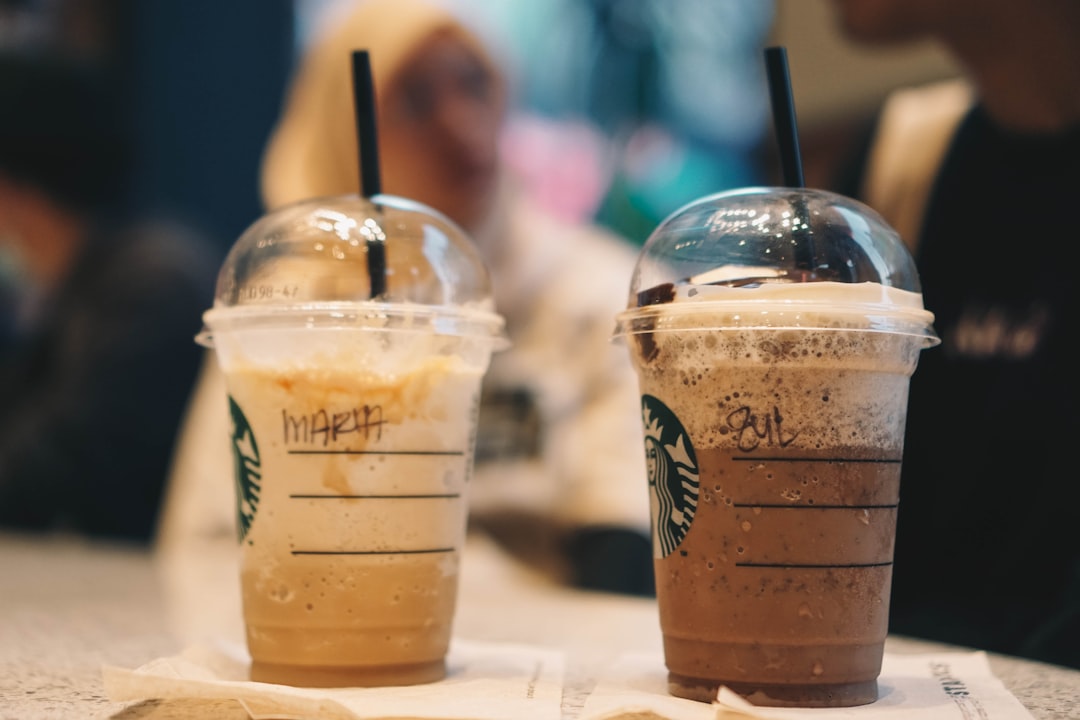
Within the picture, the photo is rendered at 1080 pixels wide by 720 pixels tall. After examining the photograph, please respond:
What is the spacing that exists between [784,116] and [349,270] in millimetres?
453

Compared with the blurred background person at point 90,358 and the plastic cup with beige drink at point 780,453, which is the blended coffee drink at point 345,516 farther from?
the blurred background person at point 90,358

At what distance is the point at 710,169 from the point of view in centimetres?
482

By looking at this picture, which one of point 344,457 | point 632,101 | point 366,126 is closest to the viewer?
point 344,457

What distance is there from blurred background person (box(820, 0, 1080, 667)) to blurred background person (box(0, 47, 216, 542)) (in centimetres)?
206

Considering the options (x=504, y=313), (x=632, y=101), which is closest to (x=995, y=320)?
(x=504, y=313)

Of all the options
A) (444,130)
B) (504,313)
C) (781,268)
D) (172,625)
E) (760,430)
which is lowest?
(172,625)

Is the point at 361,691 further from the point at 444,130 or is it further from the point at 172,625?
the point at 444,130

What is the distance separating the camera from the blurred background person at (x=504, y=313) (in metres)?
2.39

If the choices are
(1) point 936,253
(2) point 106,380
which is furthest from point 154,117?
(1) point 936,253

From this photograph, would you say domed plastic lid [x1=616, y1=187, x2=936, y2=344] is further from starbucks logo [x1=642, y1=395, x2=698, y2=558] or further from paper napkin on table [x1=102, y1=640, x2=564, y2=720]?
paper napkin on table [x1=102, y1=640, x2=564, y2=720]

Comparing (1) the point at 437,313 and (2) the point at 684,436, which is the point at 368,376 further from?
(2) the point at 684,436

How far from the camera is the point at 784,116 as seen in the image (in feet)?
3.53

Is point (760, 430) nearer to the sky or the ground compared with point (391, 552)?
nearer to the sky

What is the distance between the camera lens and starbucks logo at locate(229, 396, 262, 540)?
1069 mm
